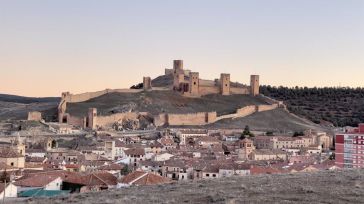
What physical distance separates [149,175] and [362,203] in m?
15.8

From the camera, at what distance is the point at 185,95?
85375mm

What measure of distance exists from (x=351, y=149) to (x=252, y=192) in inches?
1102

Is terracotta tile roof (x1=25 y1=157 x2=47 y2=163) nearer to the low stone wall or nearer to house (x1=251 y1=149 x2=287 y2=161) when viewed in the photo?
house (x1=251 y1=149 x2=287 y2=161)

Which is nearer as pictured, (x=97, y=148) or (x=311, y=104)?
(x=97, y=148)

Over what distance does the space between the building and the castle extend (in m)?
30.7

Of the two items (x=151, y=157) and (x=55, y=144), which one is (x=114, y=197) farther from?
(x=55, y=144)

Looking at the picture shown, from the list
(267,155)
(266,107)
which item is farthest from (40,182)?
(266,107)

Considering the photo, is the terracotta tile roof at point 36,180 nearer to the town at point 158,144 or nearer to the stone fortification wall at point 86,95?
the town at point 158,144

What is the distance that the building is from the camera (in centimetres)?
3822

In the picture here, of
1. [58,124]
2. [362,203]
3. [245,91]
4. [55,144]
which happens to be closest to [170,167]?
[55,144]

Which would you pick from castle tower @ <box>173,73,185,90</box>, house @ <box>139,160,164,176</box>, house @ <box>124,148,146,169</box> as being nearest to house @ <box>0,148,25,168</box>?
house @ <box>139,160,164,176</box>

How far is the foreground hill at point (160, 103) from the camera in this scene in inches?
2928

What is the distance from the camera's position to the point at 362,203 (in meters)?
11.0

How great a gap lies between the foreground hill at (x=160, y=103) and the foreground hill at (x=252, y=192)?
55.8 m
